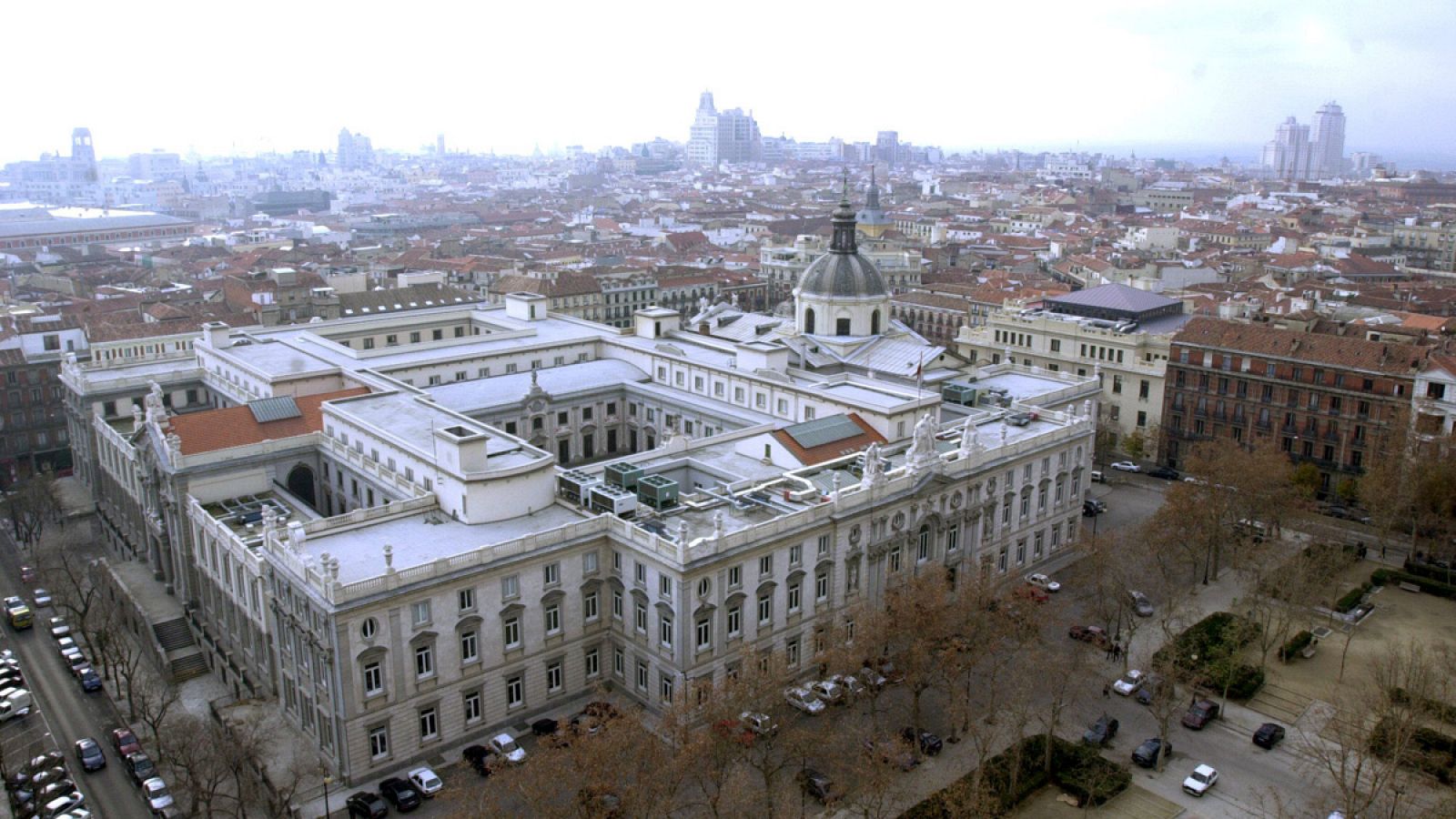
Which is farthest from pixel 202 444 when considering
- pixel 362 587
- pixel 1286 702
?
pixel 1286 702

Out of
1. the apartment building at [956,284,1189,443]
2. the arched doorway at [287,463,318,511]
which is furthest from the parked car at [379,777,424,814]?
the apartment building at [956,284,1189,443]

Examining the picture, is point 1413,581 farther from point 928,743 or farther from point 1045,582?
point 928,743

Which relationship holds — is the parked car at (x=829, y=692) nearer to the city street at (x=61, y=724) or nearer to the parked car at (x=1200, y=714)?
the parked car at (x=1200, y=714)

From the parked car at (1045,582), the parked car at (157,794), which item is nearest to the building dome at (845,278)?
the parked car at (1045,582)

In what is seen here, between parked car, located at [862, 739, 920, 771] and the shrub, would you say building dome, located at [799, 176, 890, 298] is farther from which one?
parked car, located at [862, 739, 920, 771]

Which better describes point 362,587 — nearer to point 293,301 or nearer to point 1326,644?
point 1326,644

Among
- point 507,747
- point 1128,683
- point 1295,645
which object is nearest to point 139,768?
point 507,747

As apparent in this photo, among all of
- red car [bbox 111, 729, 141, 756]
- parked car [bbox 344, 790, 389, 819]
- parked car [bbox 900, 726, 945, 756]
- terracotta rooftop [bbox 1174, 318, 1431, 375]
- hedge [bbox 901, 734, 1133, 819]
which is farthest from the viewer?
terracotta rooftop [bbox 1174, 318, 1431, 375]
